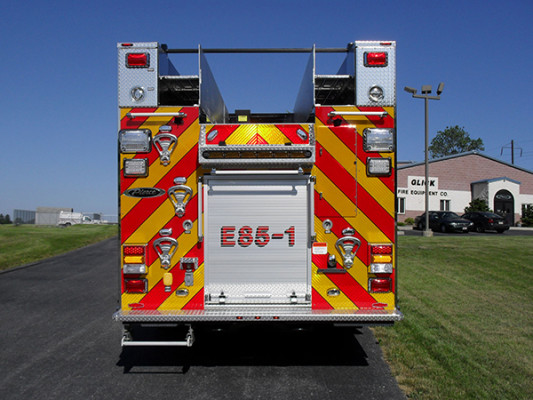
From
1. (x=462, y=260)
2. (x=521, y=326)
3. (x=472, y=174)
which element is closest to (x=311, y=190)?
(x=521, y=326)

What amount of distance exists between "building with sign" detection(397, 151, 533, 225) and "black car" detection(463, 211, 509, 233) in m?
9.00

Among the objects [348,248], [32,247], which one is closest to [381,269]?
[348,248]

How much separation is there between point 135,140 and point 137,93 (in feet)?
1.67

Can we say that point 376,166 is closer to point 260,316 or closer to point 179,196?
point 260,316

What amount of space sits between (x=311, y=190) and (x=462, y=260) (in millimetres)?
9632

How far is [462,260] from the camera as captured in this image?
12.5 metres

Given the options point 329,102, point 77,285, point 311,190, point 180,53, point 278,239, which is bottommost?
point 77,285

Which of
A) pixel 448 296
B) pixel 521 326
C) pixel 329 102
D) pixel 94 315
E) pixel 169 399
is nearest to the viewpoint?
pixel 169 399

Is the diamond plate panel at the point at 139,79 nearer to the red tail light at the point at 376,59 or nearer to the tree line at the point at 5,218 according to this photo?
the red tail light at the point at 376,59

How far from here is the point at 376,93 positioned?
15.3ft

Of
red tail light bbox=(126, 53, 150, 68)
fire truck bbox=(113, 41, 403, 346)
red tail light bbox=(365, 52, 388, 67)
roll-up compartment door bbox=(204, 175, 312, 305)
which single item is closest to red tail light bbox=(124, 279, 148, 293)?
fire truck bbox=(113, 41, 403, 346)

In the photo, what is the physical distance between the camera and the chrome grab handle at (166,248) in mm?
4559

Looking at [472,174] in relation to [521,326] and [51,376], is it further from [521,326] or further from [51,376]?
[51,376]

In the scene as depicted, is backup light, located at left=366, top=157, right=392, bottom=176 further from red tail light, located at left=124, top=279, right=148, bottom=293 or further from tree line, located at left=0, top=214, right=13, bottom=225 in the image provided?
tree line, located at left=0, top=214, right=13, bottom=225
